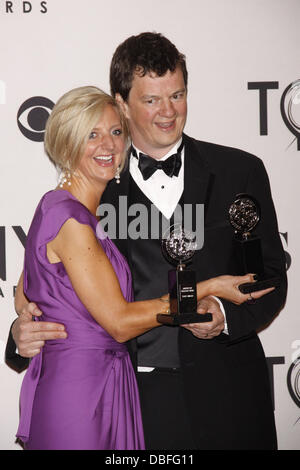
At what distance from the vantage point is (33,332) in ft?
8.59

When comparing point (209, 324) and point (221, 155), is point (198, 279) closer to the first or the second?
point (209, 324)

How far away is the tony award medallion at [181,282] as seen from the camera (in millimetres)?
2330

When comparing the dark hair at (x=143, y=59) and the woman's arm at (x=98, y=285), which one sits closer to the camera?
the woman's arm at (x=98, y=285)

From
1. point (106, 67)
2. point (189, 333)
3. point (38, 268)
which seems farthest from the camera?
point (106, 67)

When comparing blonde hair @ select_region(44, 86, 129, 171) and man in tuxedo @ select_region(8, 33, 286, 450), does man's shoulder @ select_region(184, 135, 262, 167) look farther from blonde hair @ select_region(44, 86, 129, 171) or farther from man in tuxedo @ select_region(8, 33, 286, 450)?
blonde hair @ select_region(44, 86, 129, 171)

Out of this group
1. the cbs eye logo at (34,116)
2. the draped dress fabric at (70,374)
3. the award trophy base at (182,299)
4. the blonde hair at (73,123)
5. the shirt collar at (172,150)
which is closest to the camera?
the award trophy base at (182,299)

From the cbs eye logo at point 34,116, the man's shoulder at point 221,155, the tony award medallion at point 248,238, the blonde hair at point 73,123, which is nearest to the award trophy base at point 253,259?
the tony award medallion at point 248,238

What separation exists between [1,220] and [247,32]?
1.85m

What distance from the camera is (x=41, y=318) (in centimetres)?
266

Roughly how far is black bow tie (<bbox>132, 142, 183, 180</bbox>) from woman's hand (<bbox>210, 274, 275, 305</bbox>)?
676 mm

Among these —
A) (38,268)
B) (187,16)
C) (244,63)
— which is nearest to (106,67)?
(187,16)

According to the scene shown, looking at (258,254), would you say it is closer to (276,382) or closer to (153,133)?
(153,133)

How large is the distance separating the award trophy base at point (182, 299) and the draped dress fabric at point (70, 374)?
34 centimetres

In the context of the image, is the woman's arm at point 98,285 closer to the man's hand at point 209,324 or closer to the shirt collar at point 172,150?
the man's hand at point 209,324
